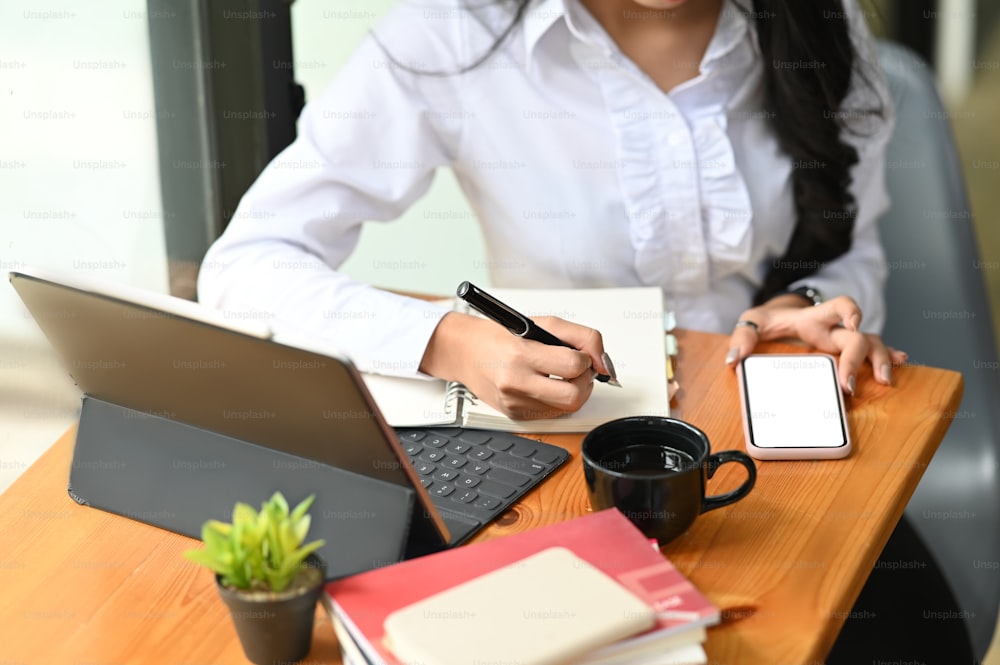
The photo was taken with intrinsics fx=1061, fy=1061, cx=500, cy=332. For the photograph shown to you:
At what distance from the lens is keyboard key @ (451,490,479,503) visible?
0.93m

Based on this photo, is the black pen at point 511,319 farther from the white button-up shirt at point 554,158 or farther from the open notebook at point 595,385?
the white button-up shirt at point 554,158

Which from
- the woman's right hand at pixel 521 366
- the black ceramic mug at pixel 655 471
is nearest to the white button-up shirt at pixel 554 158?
the woman's right hand at pixel 521 366

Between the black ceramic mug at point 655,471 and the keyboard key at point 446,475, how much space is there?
0.46ft

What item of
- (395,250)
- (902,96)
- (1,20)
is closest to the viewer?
(1,20)

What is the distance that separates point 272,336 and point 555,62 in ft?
2.58

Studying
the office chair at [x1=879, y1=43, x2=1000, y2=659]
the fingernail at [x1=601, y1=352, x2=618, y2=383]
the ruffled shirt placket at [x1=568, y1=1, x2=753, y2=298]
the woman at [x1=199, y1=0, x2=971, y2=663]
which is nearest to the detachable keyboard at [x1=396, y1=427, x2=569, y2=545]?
the fingernail at [x1=601, y1=352, x2=618, y2=383]

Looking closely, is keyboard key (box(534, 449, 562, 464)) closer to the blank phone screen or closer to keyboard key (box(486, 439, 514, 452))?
keyboard key (box(486, 439, 514, 452))

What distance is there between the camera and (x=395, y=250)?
2205 mm

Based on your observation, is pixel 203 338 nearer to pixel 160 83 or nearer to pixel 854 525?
pixel 854 525

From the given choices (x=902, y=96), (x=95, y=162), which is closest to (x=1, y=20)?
(x=95, y=162)

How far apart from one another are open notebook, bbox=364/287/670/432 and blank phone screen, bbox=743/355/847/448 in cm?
9

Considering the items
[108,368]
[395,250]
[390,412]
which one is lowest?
[395,250]

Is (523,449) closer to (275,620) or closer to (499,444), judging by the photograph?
(499,444)

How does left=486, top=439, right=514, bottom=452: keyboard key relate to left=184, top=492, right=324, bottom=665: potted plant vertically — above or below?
below
